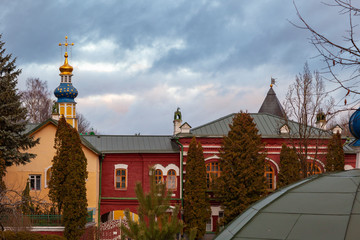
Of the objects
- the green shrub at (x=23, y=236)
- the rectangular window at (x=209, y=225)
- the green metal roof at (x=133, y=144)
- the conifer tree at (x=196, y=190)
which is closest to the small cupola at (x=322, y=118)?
the conifer tree at (x=196, y=190)

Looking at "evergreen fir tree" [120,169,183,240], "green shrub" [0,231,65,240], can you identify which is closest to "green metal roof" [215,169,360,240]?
"evergreen fir tree" [120,169,183,240]

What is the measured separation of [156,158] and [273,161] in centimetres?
602

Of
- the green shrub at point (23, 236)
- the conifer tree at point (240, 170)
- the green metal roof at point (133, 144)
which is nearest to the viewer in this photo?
the green shrub at point (23, 236)

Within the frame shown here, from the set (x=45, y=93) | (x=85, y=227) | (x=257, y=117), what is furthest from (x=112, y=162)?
(x=45, y=93)

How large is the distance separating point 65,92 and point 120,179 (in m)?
11.3

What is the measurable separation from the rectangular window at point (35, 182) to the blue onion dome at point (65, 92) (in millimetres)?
10824

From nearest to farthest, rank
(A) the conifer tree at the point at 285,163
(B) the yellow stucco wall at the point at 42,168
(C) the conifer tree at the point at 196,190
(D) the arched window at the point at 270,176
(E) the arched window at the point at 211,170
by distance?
(C) the conifer tree at the point at 196,190, (A) the conifer tree at the point at 285,163, (B) the yellow stucco wall at the point at 42,168, (E) the arched window at the point at 211,170, (D) the arched window at the point at 270,176

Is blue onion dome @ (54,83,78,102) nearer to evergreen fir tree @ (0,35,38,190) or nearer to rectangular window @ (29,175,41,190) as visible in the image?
rectangular window @ (29,175,41,190)

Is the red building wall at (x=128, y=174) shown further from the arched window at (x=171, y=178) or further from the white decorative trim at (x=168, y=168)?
the arched window at (x=171, y=178)

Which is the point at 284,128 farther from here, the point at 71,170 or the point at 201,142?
the point at 71,170

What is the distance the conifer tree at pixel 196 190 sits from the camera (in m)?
21.7

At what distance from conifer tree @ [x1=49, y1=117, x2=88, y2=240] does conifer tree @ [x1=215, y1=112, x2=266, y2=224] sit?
6.75 metres

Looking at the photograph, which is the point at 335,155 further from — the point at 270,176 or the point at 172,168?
the point at 172,168

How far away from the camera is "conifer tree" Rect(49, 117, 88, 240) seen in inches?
705
